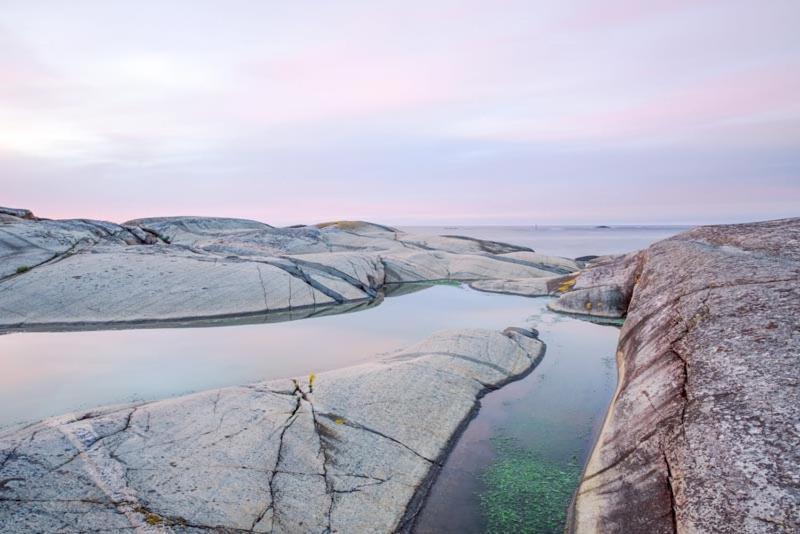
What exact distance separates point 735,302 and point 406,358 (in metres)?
4.78

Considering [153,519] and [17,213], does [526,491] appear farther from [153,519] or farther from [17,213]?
[17,213]

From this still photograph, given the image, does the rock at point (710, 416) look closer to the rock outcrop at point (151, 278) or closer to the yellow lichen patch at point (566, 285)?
the yellow lichen patch at point (566, 285)

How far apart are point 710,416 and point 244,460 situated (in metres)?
4.25

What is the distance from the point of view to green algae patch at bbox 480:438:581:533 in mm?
Answer: 4277

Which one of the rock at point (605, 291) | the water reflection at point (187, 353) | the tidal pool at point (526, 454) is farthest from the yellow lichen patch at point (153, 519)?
the rock at point (605, 291)

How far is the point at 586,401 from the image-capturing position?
23.5ft

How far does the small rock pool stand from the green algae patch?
0.01m

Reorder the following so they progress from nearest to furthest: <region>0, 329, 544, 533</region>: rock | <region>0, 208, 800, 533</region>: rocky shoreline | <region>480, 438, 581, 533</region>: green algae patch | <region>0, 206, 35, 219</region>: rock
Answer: <region>0, 208, 800, 533</region>: rocky shoreline < <region>0, 329, 544, 533</region>: rock < <region>480, 438, 581, 533</region>: green algae patch < <region>0, 206, 35, 219</region>: rock

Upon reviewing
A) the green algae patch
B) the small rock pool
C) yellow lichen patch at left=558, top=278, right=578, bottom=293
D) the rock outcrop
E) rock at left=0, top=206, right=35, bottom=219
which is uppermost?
rock at left=0, top=206, right=35, bottom=219

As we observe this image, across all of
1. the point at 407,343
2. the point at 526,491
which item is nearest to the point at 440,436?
the point at 526,491

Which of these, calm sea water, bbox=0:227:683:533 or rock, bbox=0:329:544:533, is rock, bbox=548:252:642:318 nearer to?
calm sea water, bbox=0:227:683:533

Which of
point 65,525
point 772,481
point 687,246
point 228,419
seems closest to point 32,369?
point 228,419

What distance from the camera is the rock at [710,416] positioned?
3.12 m

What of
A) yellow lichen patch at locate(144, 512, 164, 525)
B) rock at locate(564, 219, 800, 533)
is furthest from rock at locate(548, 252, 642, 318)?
yellow lichen patch at locate(144, 512, 164, 525)
